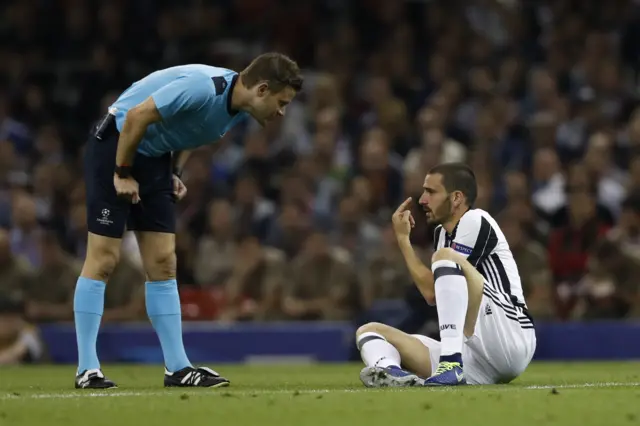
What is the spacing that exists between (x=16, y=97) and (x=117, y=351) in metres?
5.32

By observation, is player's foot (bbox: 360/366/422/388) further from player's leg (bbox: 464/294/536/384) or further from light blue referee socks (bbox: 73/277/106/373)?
light blue referee socks (bbox: 73/277/106/373)

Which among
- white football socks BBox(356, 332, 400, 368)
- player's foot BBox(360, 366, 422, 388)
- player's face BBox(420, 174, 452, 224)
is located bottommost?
player's foot BBox(360, 366, 422, 388)

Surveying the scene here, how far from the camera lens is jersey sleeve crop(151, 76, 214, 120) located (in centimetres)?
830

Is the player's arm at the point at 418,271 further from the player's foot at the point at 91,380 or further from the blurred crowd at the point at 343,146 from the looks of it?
the blurred crowd at the point at 343,146

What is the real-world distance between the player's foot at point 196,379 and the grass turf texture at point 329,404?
0.37 feet

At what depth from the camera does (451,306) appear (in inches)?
320

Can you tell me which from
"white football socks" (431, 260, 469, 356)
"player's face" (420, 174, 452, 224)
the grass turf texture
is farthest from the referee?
"white football socks" (431, 260, 469, 356)

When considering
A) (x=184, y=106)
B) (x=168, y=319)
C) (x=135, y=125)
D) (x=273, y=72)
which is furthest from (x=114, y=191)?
(x=273, y=72)

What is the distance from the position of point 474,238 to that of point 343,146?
869cm

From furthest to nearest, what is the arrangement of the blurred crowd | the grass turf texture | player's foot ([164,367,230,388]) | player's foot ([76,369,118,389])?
the blurred crowd, player's foot ([164,367,230,388]), player's foot ([76,369,118,389]), the grass turf texture

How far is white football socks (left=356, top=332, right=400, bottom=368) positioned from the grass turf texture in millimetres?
228

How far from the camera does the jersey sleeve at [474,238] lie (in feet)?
27.7

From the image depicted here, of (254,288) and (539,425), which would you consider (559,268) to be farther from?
(539,425)

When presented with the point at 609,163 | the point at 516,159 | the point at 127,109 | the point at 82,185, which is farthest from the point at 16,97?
the point at 127,109
